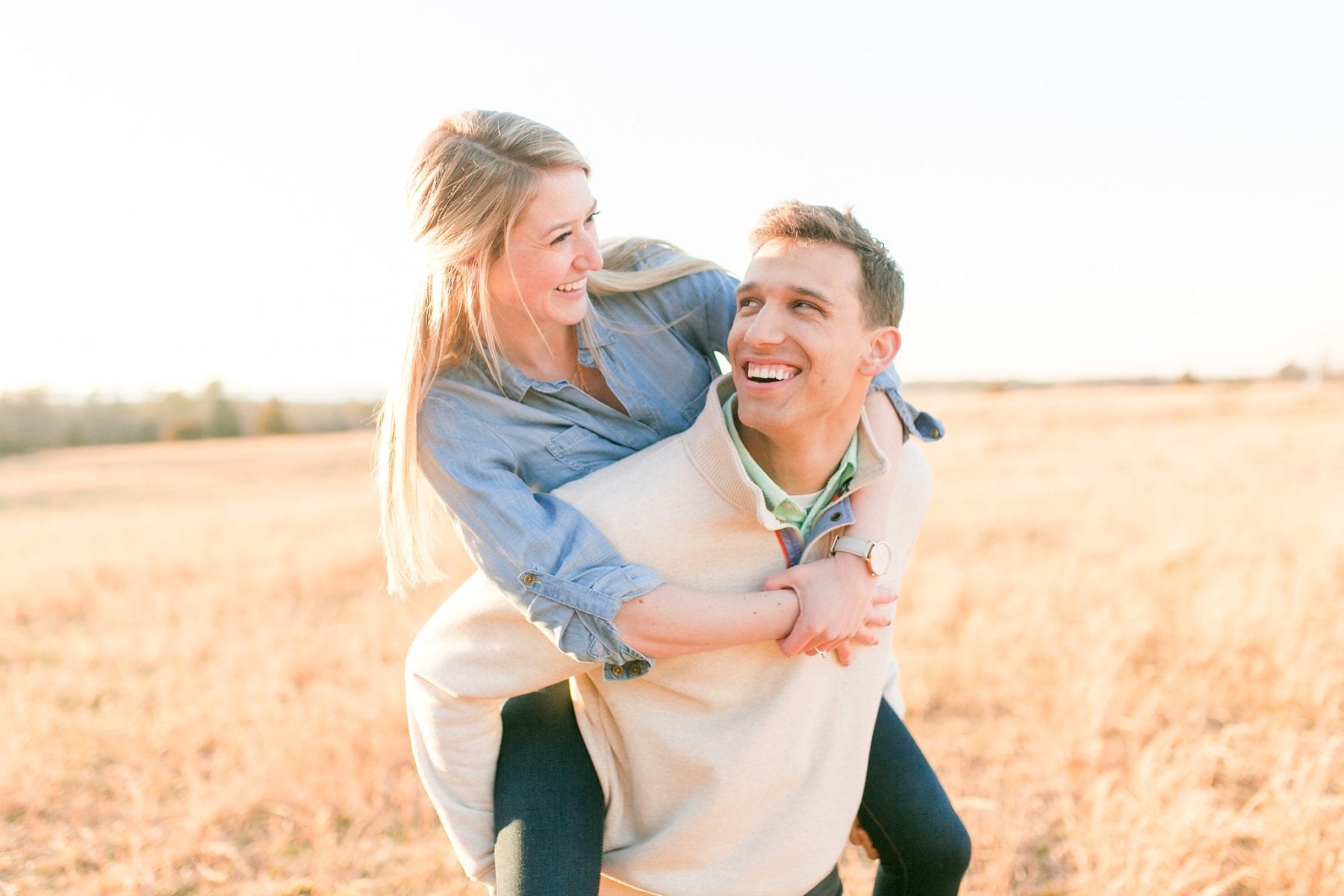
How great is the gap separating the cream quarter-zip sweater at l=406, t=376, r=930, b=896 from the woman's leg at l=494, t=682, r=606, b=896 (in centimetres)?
6

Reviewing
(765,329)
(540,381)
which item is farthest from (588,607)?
(765,329)

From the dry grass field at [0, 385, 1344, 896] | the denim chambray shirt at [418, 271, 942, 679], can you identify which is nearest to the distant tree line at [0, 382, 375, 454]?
the dry grass field at [0, 385, 1344, 896]

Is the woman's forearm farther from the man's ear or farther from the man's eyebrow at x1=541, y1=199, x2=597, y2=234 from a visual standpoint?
the man's eyebrow at x1=541, y1=199, x2=597, y2=234

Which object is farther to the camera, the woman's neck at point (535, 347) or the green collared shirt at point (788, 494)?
the woman's neck at point (535, 347)

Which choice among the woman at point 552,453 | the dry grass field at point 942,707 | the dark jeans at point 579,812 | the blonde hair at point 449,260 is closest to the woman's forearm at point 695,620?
the woman at point 552,453

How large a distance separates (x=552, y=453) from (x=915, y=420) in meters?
1.15

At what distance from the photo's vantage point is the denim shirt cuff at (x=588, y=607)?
7.39 feet

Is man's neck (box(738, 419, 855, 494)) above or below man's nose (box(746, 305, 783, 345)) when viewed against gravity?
below

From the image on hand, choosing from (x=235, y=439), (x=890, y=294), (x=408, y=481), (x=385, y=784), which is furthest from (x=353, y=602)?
(x=235, y=439)

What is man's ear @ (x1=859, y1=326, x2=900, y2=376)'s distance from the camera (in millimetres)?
2639

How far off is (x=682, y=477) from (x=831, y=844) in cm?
111

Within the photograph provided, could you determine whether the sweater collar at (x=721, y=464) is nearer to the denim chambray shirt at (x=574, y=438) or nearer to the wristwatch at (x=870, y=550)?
the wristwatch at (x=870, y=550)

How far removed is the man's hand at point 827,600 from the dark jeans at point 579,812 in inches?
22.5

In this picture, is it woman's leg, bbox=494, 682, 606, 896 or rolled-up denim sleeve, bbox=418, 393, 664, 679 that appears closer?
rolled-up denim sleeve, bbox=418, 393, 664, 679
